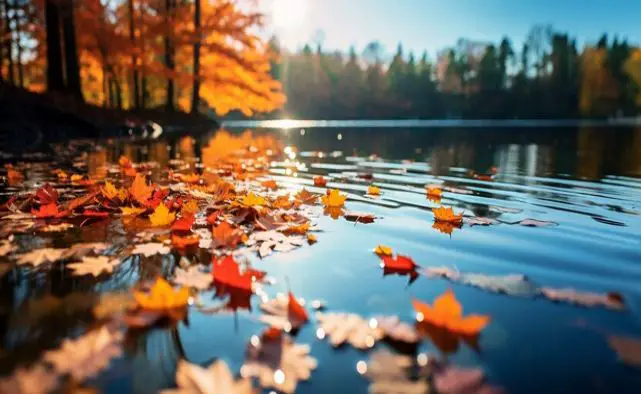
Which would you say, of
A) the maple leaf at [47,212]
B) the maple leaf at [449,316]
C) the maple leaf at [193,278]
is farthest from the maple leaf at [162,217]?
the maple leaf at [449,316]

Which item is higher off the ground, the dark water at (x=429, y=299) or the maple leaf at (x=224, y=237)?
the maple leaf at (x=224, y=237)

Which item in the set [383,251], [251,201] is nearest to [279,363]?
[383,251]

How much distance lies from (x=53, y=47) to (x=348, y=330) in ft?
47.1

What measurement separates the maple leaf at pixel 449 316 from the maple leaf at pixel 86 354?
99cm

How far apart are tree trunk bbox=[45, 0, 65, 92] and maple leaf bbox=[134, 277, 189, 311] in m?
13.6

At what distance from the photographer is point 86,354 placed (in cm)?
132

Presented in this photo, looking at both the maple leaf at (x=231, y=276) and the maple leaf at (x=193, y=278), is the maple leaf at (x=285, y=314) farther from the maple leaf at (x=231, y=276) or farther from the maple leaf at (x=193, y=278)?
the maple leaf at (x=193, y=278)

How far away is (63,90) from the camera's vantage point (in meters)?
12.9

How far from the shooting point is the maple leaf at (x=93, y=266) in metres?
2.02

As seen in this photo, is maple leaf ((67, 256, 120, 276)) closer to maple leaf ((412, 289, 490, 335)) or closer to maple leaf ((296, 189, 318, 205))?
maple leaf ((412, 289, 490, 335))

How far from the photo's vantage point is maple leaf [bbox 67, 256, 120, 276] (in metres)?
2.02

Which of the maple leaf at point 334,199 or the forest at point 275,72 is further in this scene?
the forest at point 275,72

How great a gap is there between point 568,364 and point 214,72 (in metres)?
21.4

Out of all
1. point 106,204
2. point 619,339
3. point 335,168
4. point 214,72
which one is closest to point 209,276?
point 619,339
